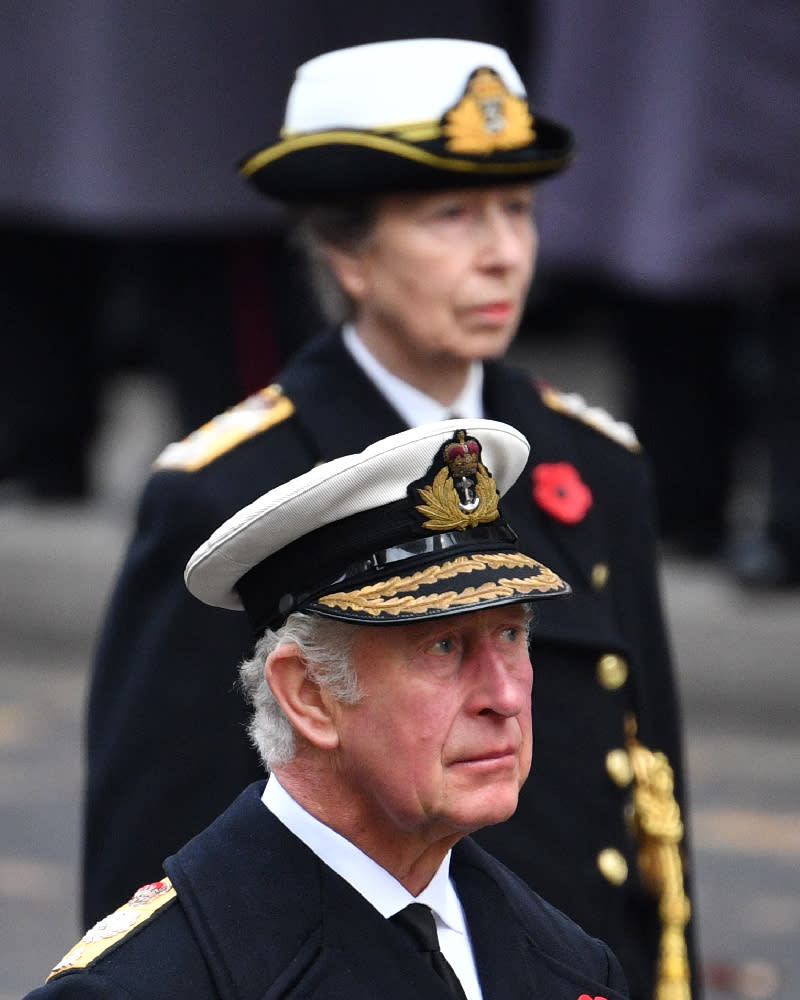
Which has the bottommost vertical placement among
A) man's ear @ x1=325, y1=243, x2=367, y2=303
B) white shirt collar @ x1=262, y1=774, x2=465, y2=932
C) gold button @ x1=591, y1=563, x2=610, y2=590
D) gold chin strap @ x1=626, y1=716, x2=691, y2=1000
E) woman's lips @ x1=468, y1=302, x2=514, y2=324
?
gold chin strap @ x1=626, y1=716, x2=691, y2=1000

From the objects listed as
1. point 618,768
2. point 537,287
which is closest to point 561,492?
point 618,768

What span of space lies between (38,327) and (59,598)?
0.97 m

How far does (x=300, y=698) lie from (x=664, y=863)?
1123mm

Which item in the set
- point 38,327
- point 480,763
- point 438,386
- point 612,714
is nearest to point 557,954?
point 480,763

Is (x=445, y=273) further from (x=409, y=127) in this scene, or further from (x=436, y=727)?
(x=436, y=727)

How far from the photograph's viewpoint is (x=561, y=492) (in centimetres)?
314

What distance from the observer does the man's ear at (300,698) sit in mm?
2107

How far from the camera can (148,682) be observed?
3.02m

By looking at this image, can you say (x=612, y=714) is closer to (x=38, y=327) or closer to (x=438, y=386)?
(x=438, y=386)

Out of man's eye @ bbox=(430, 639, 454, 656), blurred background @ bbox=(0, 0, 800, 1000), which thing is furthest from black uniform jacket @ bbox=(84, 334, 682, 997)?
blurred background @ bbox=(0, 0, 800, 1000)

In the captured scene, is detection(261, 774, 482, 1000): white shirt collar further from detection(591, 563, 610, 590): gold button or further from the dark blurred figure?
the dark blurred figure

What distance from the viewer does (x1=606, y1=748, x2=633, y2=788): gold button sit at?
3045 mm

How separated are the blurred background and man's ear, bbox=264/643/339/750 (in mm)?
2888

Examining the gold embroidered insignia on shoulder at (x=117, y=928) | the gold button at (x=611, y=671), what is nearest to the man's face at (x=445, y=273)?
the gold button at (x=611, y=671)
